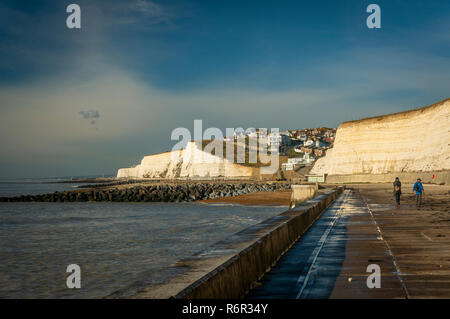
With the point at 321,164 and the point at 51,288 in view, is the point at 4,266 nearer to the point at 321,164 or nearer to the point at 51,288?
the point at 51,288

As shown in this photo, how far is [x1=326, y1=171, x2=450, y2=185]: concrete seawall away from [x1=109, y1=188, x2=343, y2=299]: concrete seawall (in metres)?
46.1

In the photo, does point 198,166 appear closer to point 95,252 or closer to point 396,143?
point 396,143

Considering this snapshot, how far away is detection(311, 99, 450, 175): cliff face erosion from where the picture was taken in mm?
60812

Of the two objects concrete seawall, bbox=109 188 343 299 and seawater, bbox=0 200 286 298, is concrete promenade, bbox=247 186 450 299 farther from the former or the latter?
seawater, bbox=0 200 286 298

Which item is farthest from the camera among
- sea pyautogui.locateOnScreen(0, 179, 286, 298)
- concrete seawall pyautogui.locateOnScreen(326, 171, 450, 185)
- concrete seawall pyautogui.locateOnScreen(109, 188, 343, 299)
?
concrete seawall pyautogui.locateOnScreen(326, 171, 450, 185)

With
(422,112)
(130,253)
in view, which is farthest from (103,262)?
(422,112)

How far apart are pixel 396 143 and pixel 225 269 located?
7425 centimetres

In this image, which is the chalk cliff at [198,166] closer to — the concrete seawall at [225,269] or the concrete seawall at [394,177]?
the concrete seawall at [394,177]

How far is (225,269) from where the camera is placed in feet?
17.6

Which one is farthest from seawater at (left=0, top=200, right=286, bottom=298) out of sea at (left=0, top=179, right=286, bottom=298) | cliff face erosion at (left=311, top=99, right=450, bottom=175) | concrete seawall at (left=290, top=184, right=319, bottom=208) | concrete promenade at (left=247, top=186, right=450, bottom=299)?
cliff face erosion at (left=311, top=99, right=450, bottom=175)

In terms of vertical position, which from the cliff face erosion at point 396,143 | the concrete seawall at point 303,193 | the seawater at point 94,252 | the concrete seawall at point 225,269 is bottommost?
the seawater at point 94,252

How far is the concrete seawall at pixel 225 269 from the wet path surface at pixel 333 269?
23cm

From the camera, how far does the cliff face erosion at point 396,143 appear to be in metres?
60.8

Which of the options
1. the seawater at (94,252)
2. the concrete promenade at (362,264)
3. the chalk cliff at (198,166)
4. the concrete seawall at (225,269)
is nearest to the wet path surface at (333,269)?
the concrete promenade at (362,264)
